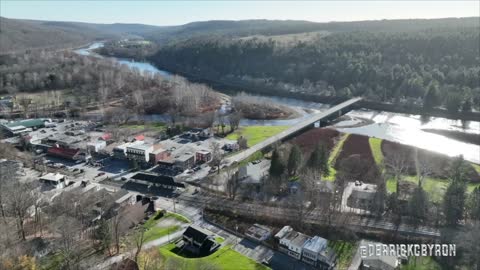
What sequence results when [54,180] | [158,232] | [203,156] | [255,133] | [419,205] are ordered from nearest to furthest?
[158,232] → [419,205] → [54,180] → [203,156] → [255,133]

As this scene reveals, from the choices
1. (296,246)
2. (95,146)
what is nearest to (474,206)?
(296,246)

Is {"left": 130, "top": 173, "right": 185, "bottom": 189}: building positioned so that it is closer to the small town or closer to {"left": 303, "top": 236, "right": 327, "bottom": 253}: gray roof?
the small town

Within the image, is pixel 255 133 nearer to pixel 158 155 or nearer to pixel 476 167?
pixel 158 155

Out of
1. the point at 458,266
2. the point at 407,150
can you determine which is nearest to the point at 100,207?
the point at 458,266

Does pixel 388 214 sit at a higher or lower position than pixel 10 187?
lower

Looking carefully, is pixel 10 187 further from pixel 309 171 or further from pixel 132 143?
pixel 309 171
